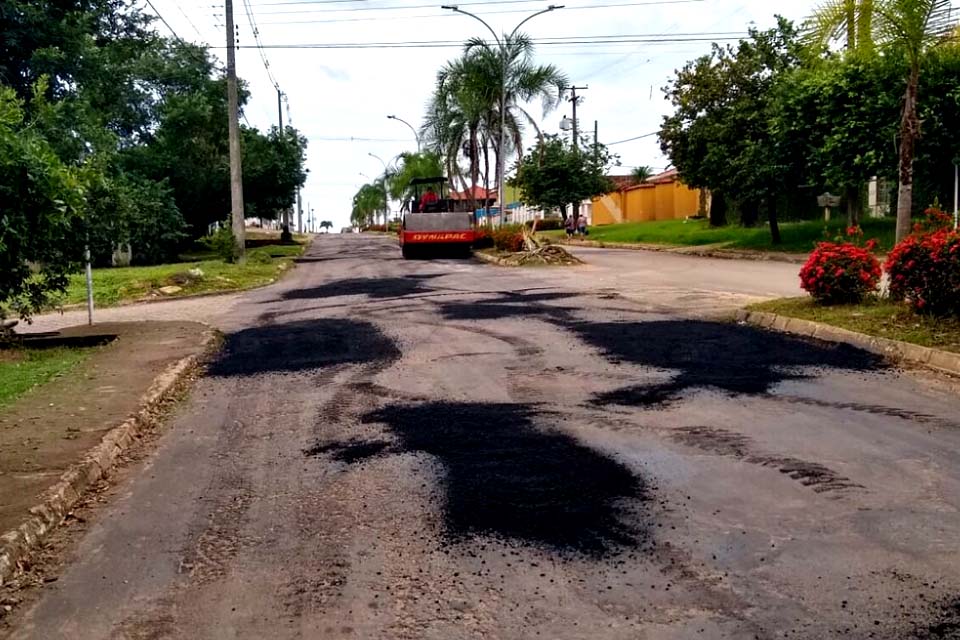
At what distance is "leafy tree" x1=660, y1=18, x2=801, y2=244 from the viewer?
105 feet

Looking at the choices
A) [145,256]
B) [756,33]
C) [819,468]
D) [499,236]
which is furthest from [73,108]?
[819,468]

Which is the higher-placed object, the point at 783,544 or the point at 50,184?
the point at 50,184

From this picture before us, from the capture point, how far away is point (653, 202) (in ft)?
210

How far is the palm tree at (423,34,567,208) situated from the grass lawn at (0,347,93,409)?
26111 millimetres

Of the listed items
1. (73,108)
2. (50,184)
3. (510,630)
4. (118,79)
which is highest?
(118,79)

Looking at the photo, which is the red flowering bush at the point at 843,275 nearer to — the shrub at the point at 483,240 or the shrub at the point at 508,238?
the shrub at the point at 508,238

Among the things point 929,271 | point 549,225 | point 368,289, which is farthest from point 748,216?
point 929,271

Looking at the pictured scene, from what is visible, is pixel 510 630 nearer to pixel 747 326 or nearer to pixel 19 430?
pixel 19 430

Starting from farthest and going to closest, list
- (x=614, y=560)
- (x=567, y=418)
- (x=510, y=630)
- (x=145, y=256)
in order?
1. (x=145, y=256)
2. (x=567, y=418)
3. (x=614, y=560)
4. (x=510, y=630)

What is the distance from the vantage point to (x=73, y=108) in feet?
86.1

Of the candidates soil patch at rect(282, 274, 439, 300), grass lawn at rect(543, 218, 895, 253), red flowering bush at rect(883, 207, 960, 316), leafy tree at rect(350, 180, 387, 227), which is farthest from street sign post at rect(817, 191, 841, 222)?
leafy tree at rect(350, 180, 387, 227)

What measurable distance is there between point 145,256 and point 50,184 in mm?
28466

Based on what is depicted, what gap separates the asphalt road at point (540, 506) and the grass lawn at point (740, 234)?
57.6 feet

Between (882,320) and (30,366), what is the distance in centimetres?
1048
